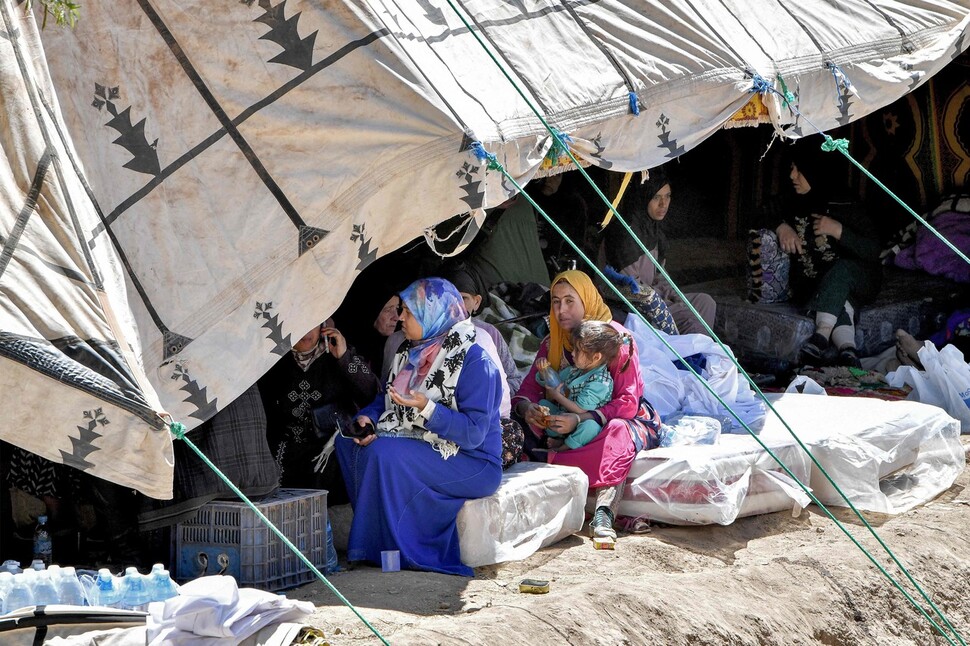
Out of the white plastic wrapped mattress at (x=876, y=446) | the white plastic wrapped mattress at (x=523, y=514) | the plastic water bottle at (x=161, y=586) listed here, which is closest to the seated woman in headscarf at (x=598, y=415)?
the white plastic wrapped mattress at (x=523, y=514)

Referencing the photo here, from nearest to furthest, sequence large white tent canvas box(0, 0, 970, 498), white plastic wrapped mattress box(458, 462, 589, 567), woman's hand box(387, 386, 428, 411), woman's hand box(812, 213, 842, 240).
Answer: large white tent canvas box(0, 0, 970, 498) → woman's hand box(387, 386, 428, 411) → white plastic wrapped mattress box(458, 462, 589, 567) → woman's hand box(812, 213, 842, 240)

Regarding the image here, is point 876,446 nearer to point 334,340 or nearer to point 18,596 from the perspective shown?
point 334,340

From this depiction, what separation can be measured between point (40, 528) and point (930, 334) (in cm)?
578

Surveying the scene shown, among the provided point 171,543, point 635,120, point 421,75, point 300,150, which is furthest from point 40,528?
point 635,120

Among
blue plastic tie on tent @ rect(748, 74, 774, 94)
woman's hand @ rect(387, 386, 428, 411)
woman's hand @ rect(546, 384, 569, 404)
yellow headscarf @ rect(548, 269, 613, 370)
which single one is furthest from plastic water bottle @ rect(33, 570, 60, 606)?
blue plastic tie on tent @ rect(748, 74, 774, 94)

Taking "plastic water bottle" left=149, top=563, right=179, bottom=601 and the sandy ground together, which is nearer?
"plastic water bottle" left=149, top=563, right=179, bottom=601

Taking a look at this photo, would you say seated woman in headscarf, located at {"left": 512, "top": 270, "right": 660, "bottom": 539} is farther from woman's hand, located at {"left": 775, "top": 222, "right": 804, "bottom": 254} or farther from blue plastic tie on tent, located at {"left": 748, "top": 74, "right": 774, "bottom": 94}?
woman's hand, located at {"left": 775, "top": 222, "right": 804, "bottom": 254}

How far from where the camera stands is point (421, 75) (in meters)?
4.51

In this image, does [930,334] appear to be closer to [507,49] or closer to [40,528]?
[507,49]

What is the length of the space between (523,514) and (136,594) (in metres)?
1.63

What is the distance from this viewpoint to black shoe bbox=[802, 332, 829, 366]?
7.86m

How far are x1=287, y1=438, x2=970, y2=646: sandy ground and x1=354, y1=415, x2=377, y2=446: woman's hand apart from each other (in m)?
0.45

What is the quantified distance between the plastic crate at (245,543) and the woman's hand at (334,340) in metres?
0.61

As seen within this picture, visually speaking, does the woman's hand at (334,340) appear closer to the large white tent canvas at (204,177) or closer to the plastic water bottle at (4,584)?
the large white tent canvas at (204,177)
